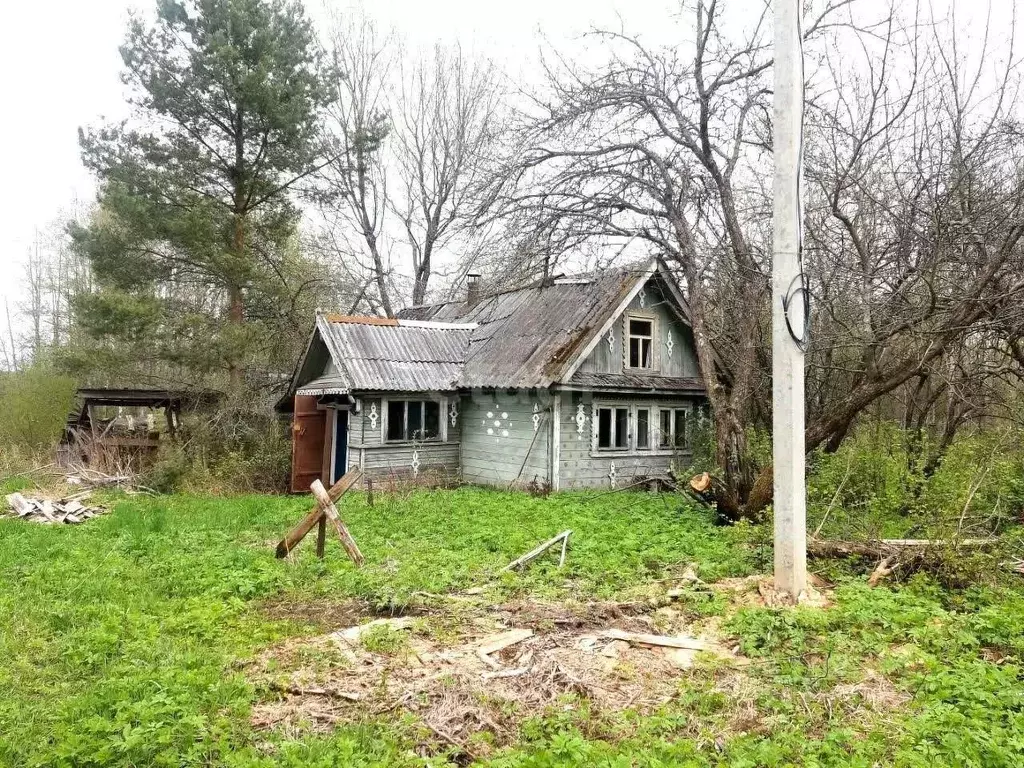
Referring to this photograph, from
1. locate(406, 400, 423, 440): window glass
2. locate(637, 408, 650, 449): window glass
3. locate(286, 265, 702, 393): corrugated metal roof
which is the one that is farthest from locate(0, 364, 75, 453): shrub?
locate(637, 408, 650, 449): window glass

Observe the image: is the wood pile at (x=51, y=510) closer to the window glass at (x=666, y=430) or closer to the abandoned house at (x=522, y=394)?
the abandoned house at (x=522, y=394)

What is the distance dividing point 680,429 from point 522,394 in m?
4.61

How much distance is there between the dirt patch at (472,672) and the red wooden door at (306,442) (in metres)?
10.9

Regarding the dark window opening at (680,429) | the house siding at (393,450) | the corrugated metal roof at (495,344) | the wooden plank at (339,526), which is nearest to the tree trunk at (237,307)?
the corrugated metal roof at (495,344)

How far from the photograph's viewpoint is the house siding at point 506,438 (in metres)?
15.5

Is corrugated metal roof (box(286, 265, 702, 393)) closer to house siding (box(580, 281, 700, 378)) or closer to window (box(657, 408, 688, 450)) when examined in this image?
house siding (box(580, 281, 700, 378))

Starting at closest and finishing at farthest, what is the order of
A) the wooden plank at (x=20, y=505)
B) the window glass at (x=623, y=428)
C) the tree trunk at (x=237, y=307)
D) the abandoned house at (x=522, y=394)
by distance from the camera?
the wooden plank at (x=20, y=505) < the abandoned house at (x=522, y=394) < the window glass at (x=623, y=428) < the tree trunk at (x=237, y=307)

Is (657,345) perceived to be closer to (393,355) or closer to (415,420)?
(415,420)

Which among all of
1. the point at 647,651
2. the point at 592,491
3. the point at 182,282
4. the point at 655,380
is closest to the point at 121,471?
the point at 182,282

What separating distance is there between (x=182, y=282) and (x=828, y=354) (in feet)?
56.0

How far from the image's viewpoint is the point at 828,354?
548 inches

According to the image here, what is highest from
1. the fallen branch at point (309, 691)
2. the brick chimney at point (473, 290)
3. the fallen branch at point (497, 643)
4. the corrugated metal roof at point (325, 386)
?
the brick chimney at point (473, 290)

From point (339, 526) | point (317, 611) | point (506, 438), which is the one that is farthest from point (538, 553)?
point (506, 438)

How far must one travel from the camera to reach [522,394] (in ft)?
52.4
